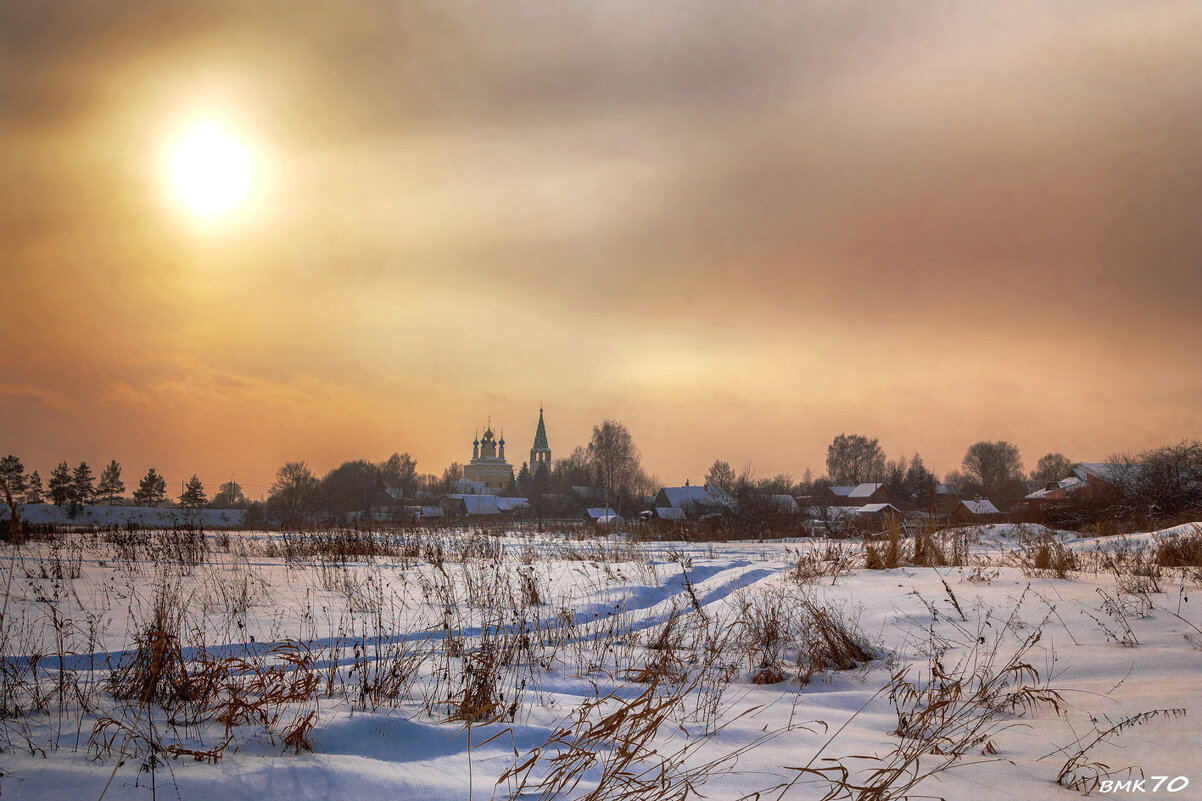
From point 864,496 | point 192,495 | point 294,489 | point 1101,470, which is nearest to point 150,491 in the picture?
point 192,495

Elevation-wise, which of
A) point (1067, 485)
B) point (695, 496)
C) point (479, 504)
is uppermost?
point (1067, 485)

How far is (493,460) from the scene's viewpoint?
14162cm

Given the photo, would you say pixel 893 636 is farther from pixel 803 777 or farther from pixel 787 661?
pixel 803 777

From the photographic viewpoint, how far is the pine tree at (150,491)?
1396 inches

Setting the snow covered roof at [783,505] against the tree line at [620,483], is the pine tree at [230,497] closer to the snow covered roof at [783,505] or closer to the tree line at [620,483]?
the tree line at [620,483]

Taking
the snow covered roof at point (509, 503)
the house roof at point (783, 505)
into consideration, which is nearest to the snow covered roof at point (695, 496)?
the house roof at point (783, 505)

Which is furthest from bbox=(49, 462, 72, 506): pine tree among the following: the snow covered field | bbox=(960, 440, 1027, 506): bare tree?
bbox=(960, 440, 1027, 506): bare tree

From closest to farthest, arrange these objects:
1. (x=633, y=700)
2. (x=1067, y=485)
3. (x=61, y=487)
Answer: (x=633, y=700) < (x=61, y=487) < (x=1067, y=485)

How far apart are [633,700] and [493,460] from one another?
13976 centimetres

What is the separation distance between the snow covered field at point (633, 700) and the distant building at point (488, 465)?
421 ft

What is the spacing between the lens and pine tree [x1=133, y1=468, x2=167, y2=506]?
3547 centimetres

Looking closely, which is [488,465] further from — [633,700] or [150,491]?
[633,700]

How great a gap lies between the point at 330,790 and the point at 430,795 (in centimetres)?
43

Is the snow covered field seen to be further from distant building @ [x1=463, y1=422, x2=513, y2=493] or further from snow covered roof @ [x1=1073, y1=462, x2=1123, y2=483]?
distant building @ [x1=463, y1=422, x2=513, y2=493]
